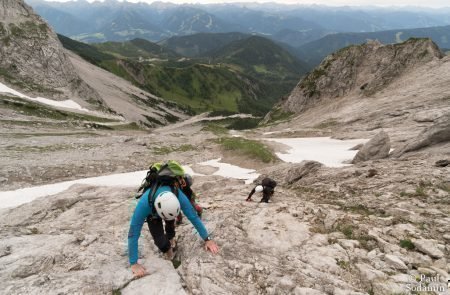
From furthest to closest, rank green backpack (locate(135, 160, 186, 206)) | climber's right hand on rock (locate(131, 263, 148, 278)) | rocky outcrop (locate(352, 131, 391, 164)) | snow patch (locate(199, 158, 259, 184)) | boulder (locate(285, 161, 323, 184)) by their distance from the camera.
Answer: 1. snow patch (locate(199, 158, 259, 184))
2. rocky outcrop (locate(352, 131, 391, 164))
3. boulder (locate(285, 161, 323, 184))
4. climber's right hand on rock (locate(131, 263, 148, 278))
5. green backpack (locate(135, 160, 186, 206))

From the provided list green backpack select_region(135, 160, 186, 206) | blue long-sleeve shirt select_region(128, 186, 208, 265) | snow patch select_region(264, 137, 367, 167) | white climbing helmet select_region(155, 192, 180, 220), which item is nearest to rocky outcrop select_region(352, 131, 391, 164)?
snow patch select_region(264, 137, 367, 167)

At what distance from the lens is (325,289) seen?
8828 millimetres

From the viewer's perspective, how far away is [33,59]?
331 ft

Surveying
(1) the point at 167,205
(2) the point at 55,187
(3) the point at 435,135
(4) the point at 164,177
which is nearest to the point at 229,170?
(2) the point at 55,187

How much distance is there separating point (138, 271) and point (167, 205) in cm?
258

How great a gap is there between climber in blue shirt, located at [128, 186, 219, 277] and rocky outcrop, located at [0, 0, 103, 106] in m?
96.5

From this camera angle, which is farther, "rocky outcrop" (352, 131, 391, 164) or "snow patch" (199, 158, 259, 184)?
"snow patch" (199, 158, 259, 184)

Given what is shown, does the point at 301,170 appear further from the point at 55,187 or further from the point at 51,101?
the point at 51,101

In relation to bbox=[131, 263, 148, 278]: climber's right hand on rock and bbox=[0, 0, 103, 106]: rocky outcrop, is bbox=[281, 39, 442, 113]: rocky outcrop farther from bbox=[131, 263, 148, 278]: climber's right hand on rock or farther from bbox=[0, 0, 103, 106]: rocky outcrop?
bbox=[131, 263, 148, 278]: climber's right hand on rock

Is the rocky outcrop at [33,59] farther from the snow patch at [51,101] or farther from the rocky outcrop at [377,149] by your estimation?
the rocky outcrop at [377,149]

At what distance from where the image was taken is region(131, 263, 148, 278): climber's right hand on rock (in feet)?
31.1

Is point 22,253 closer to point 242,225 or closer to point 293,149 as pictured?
point 242,225

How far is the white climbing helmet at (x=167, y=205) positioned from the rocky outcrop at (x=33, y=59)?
97.8 meters

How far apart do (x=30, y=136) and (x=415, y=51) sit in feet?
312
